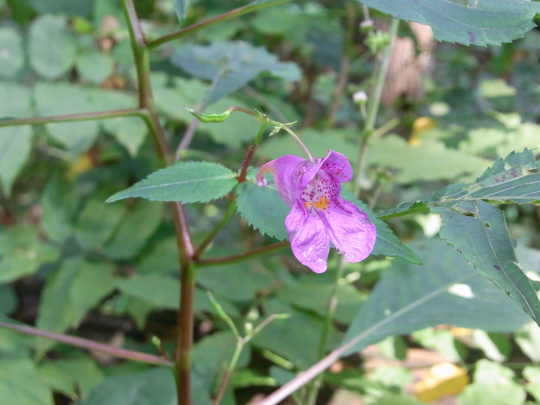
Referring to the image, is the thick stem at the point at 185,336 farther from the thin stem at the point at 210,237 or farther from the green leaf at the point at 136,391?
the green leaf at the point at 136,391

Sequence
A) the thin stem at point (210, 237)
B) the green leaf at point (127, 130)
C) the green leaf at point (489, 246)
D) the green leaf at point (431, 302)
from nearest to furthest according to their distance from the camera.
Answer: the green leaf at point (489, 246), the thin stem at point (210, 237), the green leaf at point (431, 302), the green leaf at point (127, 130)

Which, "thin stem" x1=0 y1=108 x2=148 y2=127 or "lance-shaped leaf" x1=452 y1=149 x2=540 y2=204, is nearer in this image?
"lance-shaped leaf" x1=452 y1=149 x2=540 y2=204

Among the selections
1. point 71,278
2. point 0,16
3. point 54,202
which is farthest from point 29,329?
point 0,16

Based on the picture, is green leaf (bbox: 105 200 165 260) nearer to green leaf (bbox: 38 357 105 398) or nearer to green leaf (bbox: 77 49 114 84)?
green leaf (bbox: 38 357 105 398)

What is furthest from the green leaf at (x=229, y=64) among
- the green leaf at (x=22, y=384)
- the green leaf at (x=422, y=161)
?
the green leaf at (x=22, y=384)

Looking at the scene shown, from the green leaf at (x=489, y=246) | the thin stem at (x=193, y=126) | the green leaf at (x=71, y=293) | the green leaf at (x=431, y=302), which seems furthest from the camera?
the green leaf at (x=71, y=293)

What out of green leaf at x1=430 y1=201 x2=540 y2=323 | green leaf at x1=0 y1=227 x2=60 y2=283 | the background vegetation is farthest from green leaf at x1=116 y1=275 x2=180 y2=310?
green leaf at x1=430 y1=201 x2=540 y2=323

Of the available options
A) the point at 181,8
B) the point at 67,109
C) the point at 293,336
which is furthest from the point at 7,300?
the point at 181,8
